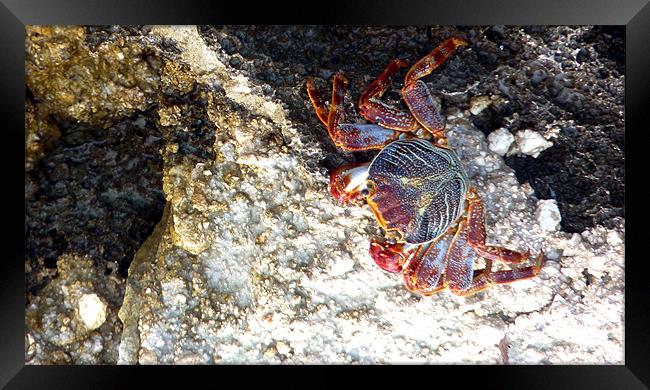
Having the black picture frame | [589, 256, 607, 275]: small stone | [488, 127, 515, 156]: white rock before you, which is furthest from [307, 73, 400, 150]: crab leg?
[589, 256, 607, 275]: small stone

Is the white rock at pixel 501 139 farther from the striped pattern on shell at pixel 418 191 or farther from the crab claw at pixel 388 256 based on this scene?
the crab claw at pixel 388 256

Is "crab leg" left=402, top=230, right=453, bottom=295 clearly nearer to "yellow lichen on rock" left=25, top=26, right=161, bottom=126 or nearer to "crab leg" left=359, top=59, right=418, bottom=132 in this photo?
"crab leg" left=359, top=59, right=418, bottom=132

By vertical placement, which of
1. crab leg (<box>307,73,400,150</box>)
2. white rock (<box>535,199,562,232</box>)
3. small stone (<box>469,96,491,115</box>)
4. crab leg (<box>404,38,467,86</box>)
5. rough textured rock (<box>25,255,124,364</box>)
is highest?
crab leg (<box>404,38,467,86</box>)

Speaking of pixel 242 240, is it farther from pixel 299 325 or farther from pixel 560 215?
pixel 560 215
